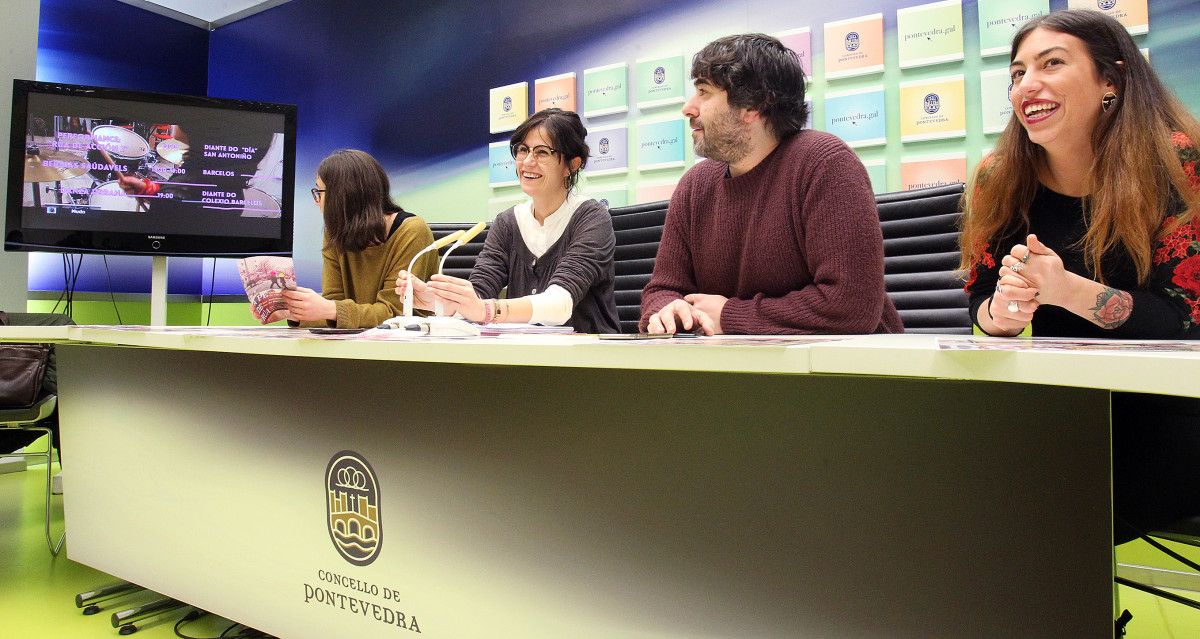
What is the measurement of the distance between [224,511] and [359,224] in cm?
104

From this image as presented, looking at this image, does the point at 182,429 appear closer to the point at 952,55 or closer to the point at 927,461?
the point at 927,461

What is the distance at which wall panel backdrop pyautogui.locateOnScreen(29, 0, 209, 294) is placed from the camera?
4.21 metres

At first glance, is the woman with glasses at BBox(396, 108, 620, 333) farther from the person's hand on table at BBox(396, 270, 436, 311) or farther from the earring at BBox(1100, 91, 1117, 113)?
the earring at BBox(1100, 91, 1117, 113)

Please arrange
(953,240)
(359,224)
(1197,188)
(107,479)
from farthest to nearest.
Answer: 1. (359,224)
2. (953,240)
3. (107,479)
4. (1197,188)

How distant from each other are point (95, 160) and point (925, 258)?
2470 millimetres

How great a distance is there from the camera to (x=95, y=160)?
250 cm

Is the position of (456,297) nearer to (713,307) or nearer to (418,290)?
(418,290)

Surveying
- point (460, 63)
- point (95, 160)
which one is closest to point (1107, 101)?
point (95, 160)


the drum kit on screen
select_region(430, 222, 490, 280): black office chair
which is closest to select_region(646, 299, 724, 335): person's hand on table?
select_region(430, 222, 490, 280): black office chair

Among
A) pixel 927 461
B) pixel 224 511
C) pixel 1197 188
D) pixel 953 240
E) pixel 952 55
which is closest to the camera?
pixel 927 461

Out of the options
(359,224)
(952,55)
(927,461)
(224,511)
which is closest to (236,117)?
(359,224)

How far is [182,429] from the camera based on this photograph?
4.86 ft

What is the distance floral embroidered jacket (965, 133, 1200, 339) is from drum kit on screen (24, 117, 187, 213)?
2411 mm


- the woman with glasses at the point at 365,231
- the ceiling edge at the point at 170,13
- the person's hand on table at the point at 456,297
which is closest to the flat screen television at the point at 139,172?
the woman with glasses at the point at 365,231
